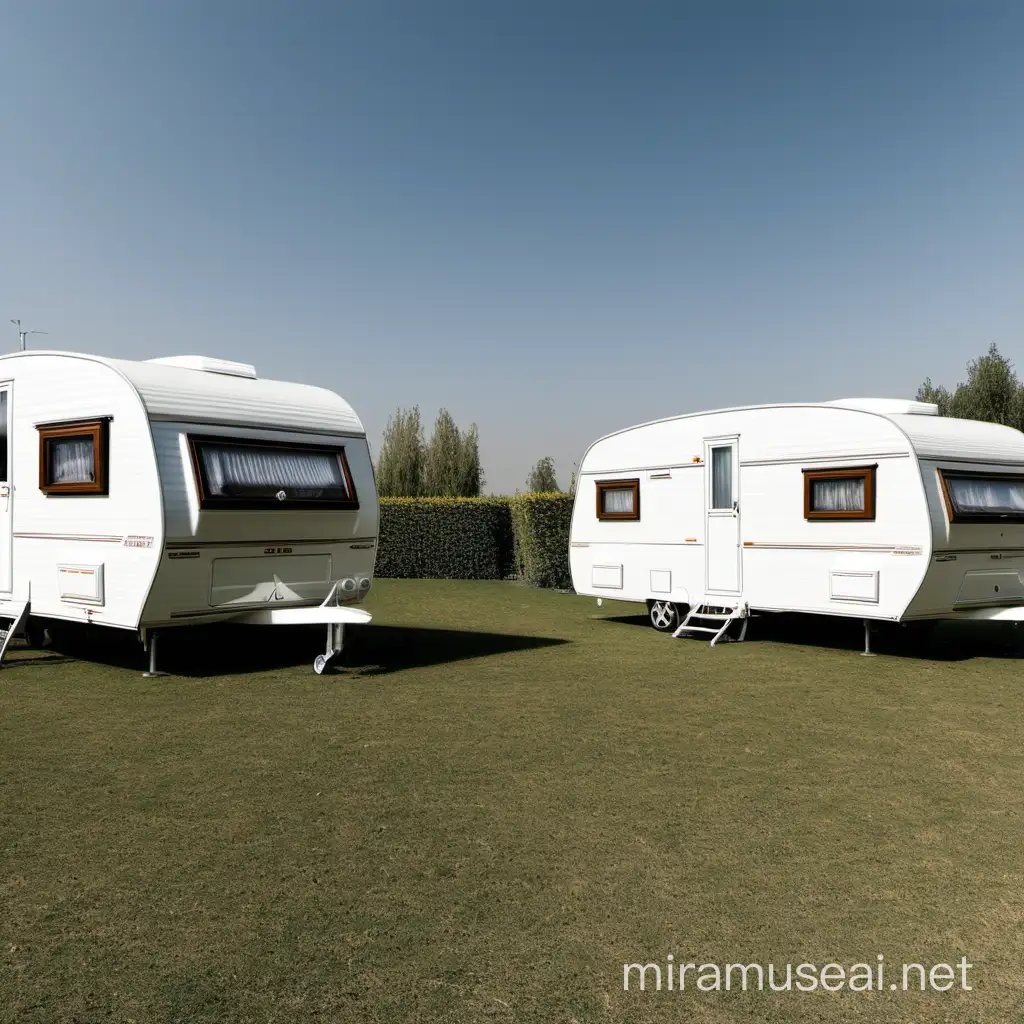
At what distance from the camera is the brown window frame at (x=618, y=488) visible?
41.8 feet

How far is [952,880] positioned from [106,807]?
4.17m

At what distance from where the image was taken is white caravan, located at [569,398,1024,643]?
983 centimetres

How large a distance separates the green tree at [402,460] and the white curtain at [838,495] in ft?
59.3

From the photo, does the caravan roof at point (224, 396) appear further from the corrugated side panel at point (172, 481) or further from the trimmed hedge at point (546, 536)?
the trimmed hedge at point (546, 536)

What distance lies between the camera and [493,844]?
461 cm

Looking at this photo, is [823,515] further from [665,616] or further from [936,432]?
[665,616]

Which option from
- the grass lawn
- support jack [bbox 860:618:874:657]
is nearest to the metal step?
the grass lawn

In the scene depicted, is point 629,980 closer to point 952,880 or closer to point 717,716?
point 952,880

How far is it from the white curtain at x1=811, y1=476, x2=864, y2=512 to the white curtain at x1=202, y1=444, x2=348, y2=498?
514cm

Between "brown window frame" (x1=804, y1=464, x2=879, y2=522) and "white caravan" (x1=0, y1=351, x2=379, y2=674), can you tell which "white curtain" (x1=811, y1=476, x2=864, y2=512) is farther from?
"white caravan" (x1=0, y1=351, x2=379, y2=674)

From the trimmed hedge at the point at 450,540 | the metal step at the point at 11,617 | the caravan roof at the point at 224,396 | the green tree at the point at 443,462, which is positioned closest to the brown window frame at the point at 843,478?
the caravan roof at the point at 224,396

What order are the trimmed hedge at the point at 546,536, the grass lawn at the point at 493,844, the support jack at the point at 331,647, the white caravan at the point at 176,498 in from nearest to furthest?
the grass lawn at the point at 493,844, the white caravan at the point at 176,498, the support jack at the point at 331,647, the trimmed hedge at the point at 546,536

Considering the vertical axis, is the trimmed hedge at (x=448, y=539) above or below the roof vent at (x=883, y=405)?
below

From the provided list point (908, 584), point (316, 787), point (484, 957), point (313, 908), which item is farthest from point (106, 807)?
point (908, 584)
